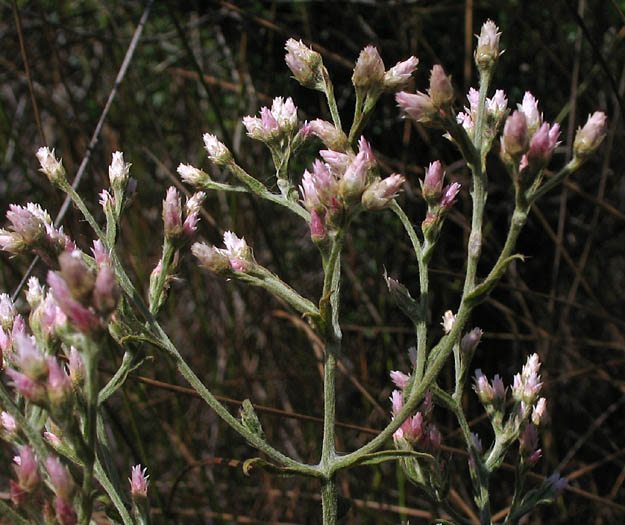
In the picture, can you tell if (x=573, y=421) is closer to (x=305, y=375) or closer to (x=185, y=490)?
(x=305, y=375)

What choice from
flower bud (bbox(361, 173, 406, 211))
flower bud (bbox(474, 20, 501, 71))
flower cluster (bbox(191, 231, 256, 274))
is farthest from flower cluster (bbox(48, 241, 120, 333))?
flower bud (bbox(474, 20, 501, 71))

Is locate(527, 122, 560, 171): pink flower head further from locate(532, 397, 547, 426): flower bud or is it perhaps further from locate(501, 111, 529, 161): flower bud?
locate(532, 397, 547, 426): flower bud

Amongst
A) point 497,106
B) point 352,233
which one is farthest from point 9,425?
point 352,233

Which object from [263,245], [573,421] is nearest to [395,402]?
[263,245]

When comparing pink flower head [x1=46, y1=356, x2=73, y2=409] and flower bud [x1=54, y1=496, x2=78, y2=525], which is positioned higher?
pink flower head [x1=46, y1=356, x2=73, y2=409]

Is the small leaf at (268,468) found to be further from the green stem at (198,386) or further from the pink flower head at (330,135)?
the pink flower head at (330,135)

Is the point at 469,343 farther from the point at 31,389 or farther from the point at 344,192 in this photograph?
the point at 31,389
